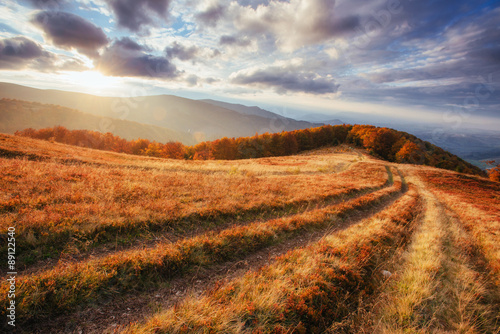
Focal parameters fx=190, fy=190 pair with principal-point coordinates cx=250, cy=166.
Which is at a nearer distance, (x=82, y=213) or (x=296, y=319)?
(x=296, y=319)

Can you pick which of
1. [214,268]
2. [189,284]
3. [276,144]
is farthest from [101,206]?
[276,144]

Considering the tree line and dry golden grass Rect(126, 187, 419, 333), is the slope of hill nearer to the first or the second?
the tree line

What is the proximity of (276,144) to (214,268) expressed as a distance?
87.6 m

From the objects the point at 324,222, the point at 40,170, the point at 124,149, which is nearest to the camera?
the point at 324,222

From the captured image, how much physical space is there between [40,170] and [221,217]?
11.3m

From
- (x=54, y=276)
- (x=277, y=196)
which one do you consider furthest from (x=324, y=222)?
(x=54, y=276)

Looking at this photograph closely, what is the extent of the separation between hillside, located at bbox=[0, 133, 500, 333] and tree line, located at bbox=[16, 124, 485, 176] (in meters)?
79.5

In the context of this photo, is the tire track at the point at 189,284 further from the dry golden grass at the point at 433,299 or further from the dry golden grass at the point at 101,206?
the dry golden grass at the point at 433,299

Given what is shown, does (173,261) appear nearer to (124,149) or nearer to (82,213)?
(82,213)

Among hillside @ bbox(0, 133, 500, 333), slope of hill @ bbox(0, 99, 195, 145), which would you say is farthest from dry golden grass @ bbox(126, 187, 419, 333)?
slope of hill @ bbox(0, 99, 195, 145)

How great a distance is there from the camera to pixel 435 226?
38.4ft

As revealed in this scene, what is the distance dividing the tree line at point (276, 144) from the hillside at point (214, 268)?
7945 centimetres

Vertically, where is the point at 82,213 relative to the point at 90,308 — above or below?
above

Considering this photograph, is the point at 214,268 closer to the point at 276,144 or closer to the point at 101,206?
the point at 101,206
